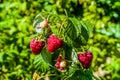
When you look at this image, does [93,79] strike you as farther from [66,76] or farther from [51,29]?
[51,29]

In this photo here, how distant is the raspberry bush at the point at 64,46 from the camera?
2.25 metres

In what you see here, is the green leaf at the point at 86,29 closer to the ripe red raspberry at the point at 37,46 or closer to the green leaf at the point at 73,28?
the green leaf at the point at 73,28

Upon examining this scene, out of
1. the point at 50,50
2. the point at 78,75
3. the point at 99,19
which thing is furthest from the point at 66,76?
the point at 99,19

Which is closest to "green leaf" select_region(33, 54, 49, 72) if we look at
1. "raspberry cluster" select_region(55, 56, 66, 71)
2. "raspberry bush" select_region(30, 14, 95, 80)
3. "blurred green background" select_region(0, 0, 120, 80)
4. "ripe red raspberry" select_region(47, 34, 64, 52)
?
"raspberry bush" select_region(30, 14, 95, 80)

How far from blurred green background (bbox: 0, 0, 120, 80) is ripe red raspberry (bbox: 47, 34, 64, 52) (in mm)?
1380

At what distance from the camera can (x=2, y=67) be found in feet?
13.1

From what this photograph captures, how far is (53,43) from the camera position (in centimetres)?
219

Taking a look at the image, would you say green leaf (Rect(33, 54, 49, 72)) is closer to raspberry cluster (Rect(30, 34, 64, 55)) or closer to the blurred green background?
raspberry cluster (Rect(30, 34, 64, 55))

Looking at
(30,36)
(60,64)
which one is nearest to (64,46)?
(60,64)

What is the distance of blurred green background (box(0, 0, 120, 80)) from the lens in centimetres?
393

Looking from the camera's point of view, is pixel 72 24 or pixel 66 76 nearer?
pixel 72 24

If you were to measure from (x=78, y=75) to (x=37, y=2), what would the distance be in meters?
2.15

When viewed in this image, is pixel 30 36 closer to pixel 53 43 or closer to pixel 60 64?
pixel 60 64

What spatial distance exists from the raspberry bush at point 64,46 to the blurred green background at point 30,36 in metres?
1.21
